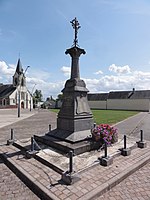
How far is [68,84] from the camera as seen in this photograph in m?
7.35

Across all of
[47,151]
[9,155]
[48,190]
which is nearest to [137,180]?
[48,190]

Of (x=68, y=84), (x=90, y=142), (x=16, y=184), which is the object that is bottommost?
(x=16, y=184)

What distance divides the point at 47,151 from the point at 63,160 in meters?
1.08

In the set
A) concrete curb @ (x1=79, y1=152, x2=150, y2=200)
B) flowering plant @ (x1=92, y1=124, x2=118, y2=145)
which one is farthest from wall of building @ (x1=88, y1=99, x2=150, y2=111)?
concrete curb @ (x1=79, y1=152, x2=150, y2=200)

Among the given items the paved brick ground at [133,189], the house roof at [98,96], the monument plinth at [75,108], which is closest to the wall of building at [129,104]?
the house roof at [98,96]

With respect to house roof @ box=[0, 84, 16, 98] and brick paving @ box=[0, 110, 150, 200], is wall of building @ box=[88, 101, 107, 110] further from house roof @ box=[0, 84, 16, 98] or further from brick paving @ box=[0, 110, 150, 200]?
brick paving @ box=[0, 110, 150, 200]

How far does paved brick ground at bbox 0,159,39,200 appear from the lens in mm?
3664

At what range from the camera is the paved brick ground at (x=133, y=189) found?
3611 millimetres

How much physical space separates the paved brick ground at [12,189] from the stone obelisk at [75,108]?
2417 millimetres

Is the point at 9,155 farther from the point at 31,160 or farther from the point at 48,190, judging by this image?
the point at 48,190

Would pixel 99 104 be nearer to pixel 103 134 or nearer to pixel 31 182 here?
pixel 103 134

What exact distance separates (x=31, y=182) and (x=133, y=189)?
2.55 meters

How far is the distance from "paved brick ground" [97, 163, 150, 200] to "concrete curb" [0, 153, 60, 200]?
1.17 metres

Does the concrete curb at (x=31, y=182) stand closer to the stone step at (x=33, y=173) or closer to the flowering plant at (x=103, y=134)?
the stone step at (x=33, y=173)
